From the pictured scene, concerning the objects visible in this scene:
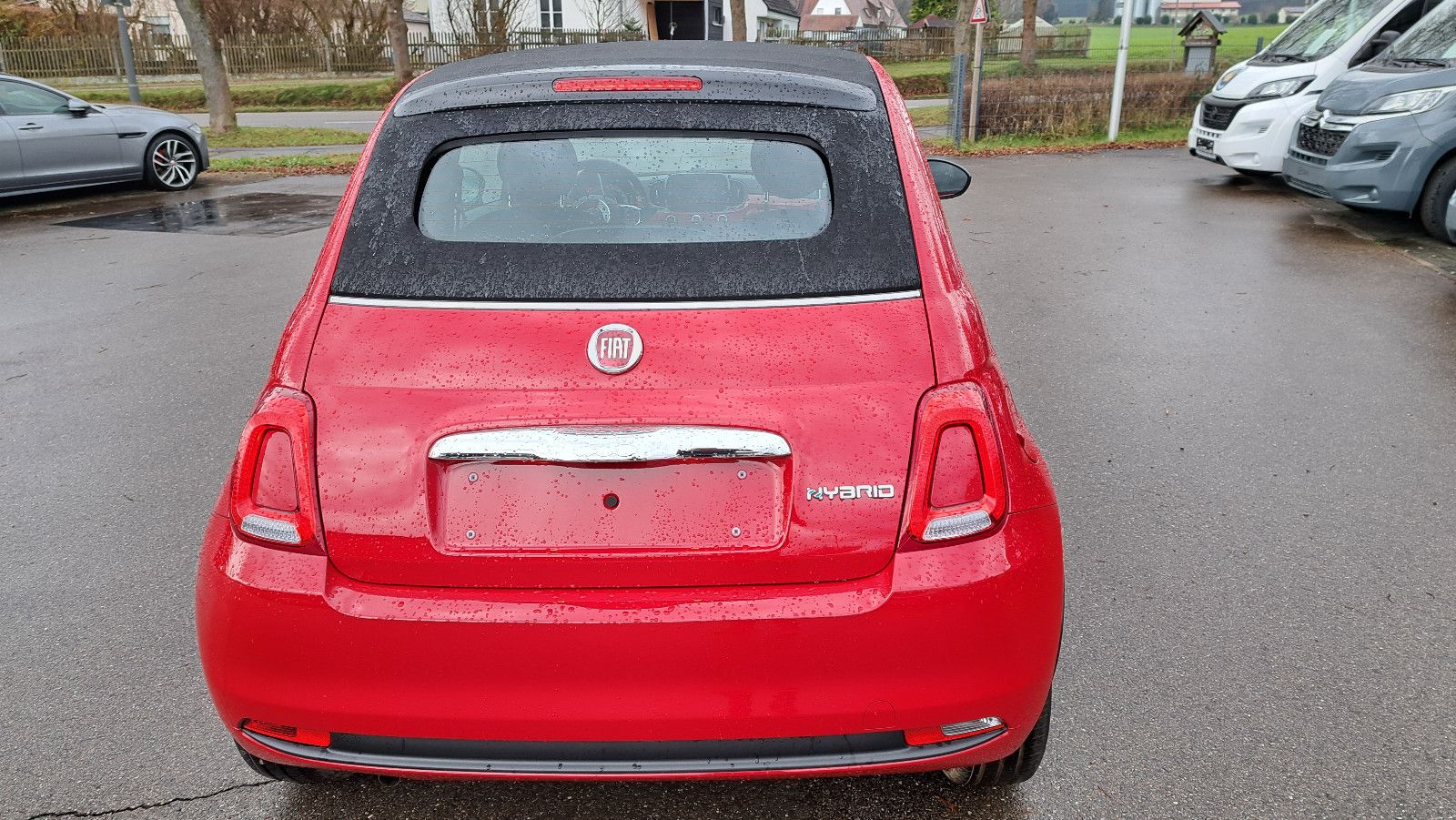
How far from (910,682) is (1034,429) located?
341cm

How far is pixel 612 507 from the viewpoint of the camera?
6.93ft

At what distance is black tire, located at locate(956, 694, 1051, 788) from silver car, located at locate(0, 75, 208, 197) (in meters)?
13.7

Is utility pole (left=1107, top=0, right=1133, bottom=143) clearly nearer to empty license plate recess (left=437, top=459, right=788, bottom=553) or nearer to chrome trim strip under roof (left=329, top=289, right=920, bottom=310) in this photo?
chrome trim strip under roof (left=329, top=289, right=920, bottom=310)

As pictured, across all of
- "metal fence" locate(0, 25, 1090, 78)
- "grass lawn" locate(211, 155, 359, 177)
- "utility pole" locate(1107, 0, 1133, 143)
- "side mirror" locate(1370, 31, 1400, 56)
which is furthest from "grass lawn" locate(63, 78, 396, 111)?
"side mirror" locate(1370, 31, 1400, 56)

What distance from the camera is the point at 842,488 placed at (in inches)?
83.7

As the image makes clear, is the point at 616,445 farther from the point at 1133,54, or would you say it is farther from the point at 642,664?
the point at 1133,54

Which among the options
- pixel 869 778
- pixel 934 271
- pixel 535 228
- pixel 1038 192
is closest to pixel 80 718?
pixel 535 228

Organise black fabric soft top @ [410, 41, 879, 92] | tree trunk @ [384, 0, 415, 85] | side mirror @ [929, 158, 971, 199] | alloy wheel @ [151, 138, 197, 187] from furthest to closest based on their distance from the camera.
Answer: tree trunk @ [384, 0, 415, 85]
alloy wheel @ [151, 138, 197, 187]
side mirror @ [929, 158, 971, 199]
black fabric soft top @ [410, 41, 879, 92]

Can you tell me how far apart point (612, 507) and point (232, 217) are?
1159 centimetres

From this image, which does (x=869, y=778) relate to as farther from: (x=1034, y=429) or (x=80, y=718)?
(x=1034, y=429)

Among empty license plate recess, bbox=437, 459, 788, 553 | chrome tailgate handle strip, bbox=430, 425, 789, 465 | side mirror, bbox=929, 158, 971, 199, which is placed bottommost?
empty license plate recess, bbox=437, 459, 788, 553

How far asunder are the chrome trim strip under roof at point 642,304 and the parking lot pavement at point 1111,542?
0.67 metres

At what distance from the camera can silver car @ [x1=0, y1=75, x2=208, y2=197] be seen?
12648 millimetres

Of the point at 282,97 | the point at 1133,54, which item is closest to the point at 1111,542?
the point at 1133,54
